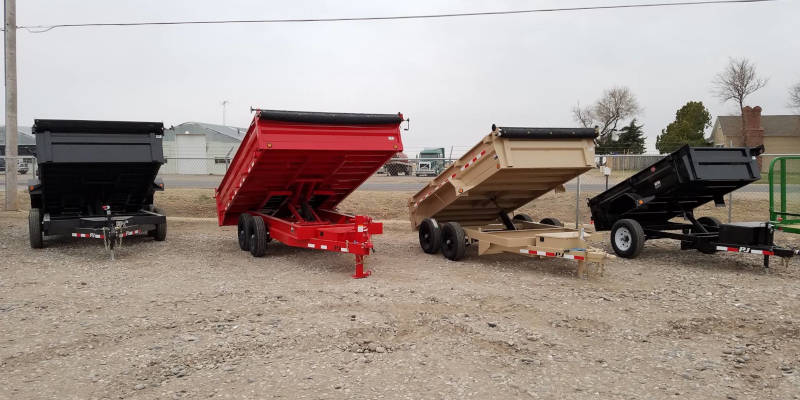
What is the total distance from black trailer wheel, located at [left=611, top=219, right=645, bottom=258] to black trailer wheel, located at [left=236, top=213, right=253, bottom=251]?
6253 millimetres

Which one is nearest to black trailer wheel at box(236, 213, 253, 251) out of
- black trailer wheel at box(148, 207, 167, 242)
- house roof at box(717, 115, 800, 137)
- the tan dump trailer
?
black trailer wheel at box(148, 207, 167, 242)

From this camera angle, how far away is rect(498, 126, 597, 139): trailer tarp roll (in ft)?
28.4

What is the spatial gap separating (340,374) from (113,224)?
24.1 ft

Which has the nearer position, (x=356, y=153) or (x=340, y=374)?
(x=340, y=374)

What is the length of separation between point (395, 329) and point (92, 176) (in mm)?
7433

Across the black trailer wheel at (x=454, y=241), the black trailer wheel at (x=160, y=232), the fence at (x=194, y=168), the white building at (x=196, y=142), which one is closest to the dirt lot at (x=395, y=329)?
the black trailer wheel at (x=454, y=241)

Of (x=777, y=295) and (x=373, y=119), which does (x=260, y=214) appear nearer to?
(x=373, y=119)

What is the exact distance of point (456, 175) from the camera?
31.7ft

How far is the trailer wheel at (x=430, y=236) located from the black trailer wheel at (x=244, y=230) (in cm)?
298

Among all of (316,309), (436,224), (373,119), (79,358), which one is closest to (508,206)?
(436,224)

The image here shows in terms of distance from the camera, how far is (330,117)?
8938 millimetres

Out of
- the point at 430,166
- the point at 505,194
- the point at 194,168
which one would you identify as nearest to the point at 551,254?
the point at 505,194

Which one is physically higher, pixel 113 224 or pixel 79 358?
pixel 113 224

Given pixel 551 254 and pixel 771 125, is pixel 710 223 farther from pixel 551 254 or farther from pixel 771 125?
pixel 771 125
